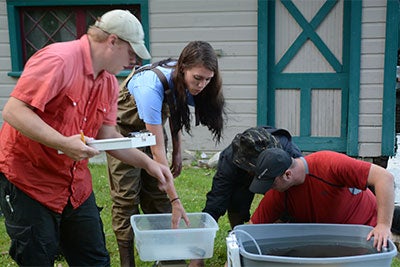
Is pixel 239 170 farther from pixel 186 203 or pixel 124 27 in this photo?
pixel 186 203

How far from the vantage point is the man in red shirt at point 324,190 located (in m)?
2.32

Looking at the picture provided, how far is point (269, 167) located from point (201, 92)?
31.7 inches

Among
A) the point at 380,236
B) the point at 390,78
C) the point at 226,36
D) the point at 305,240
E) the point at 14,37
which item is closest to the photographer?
the point at 380,236

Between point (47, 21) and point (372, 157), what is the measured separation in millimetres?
4551

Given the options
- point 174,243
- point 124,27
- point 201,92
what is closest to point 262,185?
point 174,243

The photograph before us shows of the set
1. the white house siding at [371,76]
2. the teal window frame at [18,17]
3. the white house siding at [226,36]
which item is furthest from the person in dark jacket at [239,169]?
the teal window frame at [18,17]

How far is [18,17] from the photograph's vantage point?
636 cm

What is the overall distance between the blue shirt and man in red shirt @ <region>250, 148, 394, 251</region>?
683 millimetres

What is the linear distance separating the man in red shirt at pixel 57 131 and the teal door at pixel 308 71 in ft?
13.2

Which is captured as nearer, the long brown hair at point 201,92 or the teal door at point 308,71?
the long brown hair at point 201,92

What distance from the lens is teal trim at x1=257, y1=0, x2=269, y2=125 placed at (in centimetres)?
582

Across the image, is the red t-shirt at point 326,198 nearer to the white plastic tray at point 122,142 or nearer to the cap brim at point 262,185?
the cap brim at point 262,185

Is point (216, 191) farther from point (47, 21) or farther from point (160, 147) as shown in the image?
point (47, 21)

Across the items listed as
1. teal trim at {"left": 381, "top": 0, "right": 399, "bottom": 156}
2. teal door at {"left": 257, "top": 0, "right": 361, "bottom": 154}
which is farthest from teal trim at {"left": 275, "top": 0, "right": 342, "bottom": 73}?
teal trim at {"left": 381, "top": 0, "right": 399, "bottom": 156}
